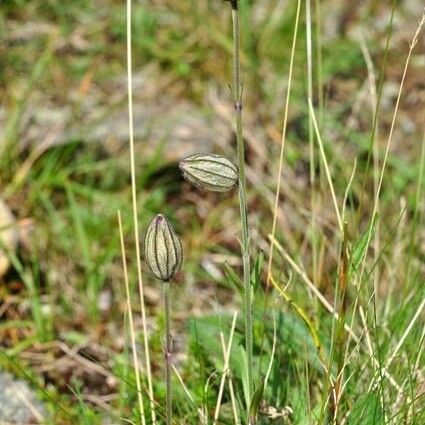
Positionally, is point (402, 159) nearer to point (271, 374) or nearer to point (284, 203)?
point (284, 203)

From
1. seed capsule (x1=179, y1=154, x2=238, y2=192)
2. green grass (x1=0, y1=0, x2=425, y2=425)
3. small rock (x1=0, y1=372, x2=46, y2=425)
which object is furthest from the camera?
small rock (x1=0, y1=372, x2=46, y2=425)

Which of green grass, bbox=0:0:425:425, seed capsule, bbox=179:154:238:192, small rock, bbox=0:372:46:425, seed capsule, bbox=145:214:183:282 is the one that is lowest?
small rock, bbox=0:372:46:425

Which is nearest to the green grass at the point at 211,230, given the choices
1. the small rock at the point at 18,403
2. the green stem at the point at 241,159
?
the small rock at the point at 18,403

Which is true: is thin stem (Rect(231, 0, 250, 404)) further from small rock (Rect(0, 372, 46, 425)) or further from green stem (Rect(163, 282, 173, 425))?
small rock (Rect(0, 372, 46, 425))

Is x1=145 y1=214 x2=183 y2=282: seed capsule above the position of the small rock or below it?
above

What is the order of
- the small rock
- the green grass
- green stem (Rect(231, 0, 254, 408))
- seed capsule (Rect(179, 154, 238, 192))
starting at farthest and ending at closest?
the small rock → the green grass → seed capsule (Rect(179, 154, 238, 192)) → green stem (Rect(231, 0, 254, 408))

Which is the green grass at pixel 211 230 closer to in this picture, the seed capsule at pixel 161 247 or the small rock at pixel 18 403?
the small rock at pixel 18 403

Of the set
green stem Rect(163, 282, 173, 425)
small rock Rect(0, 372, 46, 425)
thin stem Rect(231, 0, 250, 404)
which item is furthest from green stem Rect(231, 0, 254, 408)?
small rock Rect(0, 372, 46, 425)
